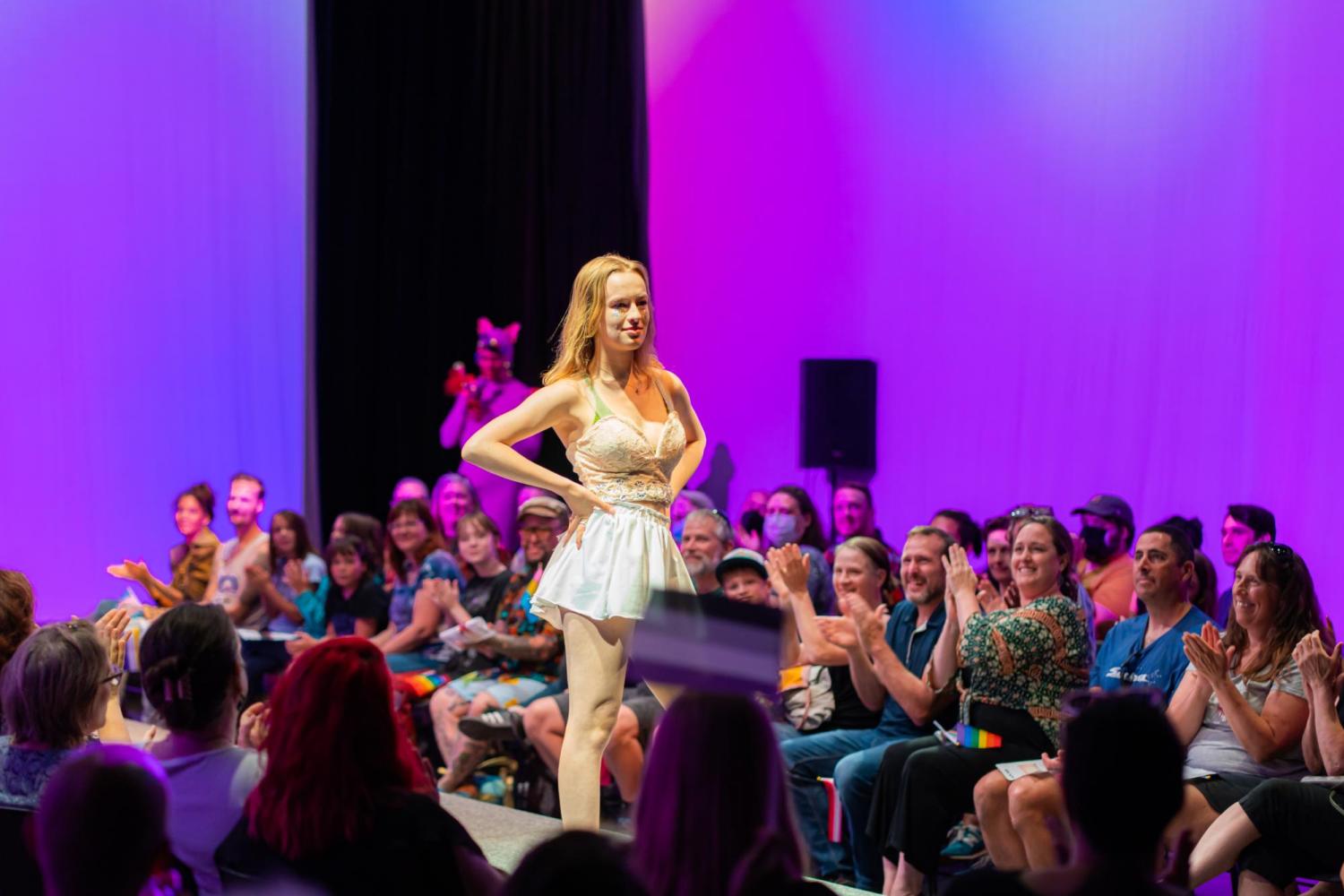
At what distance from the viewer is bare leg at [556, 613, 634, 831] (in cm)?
353

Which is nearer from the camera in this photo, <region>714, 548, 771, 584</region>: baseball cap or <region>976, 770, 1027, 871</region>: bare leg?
<region>976, 770, 1027, 871</region>: bare leg

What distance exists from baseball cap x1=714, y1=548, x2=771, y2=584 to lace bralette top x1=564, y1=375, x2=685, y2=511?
1260 mm

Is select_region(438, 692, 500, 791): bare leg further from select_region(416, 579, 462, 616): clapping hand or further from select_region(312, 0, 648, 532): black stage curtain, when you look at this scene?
select_region(312, 0, 648, 532): black stage curtain

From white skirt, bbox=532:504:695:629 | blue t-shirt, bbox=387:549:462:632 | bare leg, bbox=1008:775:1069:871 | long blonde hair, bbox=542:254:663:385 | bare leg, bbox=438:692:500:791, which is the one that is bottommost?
bare leg, bbox=438:692:500:791

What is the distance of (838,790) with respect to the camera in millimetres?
4320

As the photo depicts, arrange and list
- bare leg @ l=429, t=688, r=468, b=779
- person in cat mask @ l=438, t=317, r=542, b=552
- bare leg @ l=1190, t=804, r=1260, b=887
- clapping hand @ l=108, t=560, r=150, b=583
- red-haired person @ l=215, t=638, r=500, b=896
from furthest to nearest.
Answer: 1. person in cat mask @ l=438, t=317, r=542, b=552
2. clapping hand @ l=108, t=560, r=150, b=583
3. bare leg @ l=429, t=688, r=468, b=779
4. bare leg @ l=1190, t=804, r=1260, b=887
5. red-haired person @ l=215, t=638, r=500, b=896

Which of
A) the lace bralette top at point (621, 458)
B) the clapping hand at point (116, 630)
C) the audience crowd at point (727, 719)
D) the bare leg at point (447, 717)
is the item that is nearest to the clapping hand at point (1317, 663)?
the audience crowd at point (727, 719)

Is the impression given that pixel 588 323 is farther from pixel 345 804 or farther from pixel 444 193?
pixel 444 193

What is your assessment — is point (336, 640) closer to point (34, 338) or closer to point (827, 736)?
point (827, 736)

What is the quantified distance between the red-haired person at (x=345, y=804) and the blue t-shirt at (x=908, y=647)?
2.47m

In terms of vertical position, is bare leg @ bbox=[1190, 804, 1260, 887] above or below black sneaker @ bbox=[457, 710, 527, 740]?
above

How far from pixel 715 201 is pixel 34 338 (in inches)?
143

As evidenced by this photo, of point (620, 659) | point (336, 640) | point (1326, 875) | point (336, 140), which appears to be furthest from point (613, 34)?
point (336, 640)

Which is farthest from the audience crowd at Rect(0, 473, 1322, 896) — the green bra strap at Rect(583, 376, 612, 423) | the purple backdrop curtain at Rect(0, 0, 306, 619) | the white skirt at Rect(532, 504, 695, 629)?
the green bra strap at Rect(583, 376, 612, 423)
